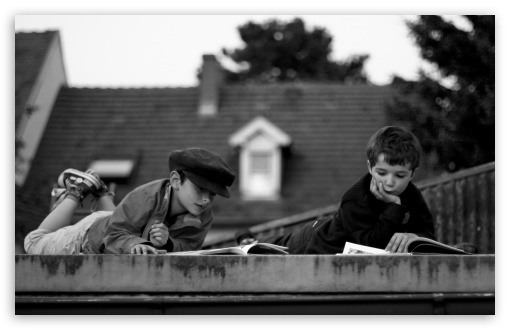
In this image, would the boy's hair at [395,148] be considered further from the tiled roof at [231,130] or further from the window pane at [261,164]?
the window pane at [261,164]

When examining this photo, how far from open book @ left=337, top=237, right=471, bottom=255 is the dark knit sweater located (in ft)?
0.99

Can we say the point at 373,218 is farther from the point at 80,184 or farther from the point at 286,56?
the point at 286,56

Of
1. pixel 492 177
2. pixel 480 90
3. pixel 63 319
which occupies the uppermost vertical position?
pixel 480 90

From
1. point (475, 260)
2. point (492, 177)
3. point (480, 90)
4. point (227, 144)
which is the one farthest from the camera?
point (227, 144)

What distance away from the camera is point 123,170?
842 inches

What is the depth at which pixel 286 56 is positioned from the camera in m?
35.0

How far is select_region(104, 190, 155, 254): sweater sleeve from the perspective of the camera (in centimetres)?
491

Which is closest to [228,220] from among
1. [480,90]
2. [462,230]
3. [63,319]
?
[480,90]

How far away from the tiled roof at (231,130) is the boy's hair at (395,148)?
1564cm

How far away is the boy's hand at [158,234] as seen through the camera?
4944mm

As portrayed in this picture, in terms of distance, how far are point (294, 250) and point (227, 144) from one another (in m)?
16.3

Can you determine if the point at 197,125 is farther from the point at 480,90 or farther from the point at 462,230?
the point at 462,230

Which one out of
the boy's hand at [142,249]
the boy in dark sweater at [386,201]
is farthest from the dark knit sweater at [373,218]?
the boy's hand at [142,249]

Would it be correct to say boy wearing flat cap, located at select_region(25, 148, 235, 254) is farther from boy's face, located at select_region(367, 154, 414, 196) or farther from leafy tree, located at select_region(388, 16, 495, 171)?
leafy tree, located at select_region(388, 16, 495, 171)
